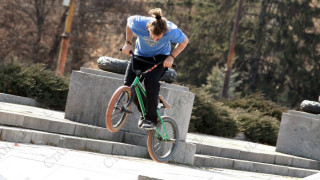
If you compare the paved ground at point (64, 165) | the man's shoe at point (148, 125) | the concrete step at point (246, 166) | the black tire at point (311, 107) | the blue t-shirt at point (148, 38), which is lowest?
the concrete step at point (246, 166)

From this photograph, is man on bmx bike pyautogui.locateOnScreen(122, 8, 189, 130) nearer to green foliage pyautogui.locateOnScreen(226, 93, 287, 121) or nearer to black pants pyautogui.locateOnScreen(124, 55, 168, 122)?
black pants pyautogui.locateOnScreen(124, 55, 168, 122)

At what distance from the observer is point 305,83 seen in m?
41.6

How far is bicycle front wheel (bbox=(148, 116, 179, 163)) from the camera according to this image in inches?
336

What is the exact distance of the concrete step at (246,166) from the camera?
11.0 m

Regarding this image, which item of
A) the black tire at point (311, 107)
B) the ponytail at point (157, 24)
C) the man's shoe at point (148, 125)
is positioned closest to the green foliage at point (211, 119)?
the black tire at point (311, 107)

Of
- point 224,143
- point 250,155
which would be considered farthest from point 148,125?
point 224,143

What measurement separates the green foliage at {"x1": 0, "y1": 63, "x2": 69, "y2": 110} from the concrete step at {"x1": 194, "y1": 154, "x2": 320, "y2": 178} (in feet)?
15.0

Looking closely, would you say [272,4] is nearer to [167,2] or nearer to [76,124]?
[167,2]

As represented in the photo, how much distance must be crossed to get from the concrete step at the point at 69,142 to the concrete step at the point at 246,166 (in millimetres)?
1306

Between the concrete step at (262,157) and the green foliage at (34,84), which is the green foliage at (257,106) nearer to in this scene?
the concrete step at (262,157)

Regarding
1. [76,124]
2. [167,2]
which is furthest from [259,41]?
[76,124]

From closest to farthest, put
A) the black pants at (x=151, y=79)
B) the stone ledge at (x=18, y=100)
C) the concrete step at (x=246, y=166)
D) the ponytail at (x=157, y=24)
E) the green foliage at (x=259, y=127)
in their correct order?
1. the ponytail at (x=157, y=24)
2. the black pants at (x=151, y=79)
3. the concrete step at (x=246, y=166)
4. the stone ledge at (x=18, y=100)
5. the green foliage at (x=259, y=127)

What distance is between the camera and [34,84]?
Answer: 14.0m

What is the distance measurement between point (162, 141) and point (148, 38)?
1.60 m
